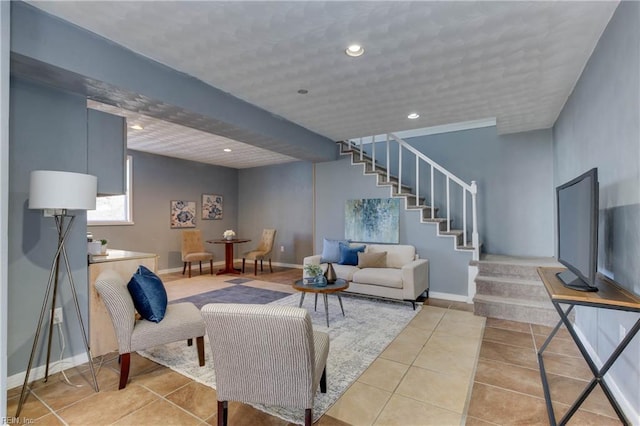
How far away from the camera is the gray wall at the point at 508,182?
4.74m

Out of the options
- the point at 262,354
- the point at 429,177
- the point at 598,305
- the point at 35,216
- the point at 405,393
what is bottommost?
the point at 405,393

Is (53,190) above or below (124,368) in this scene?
above

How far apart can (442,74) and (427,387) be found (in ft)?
8.84

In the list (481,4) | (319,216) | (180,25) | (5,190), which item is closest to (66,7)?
(180,25)

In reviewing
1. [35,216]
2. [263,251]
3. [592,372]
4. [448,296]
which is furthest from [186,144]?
[592,372]

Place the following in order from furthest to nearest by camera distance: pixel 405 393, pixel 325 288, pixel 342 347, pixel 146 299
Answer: pixel 325 288 → pixel 342 347 → pixel 146 299 → pixel 405 393

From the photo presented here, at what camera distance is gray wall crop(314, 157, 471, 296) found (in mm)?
4555

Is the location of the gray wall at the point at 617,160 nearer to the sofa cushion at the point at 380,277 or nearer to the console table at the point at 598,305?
the console table at the point at 598,305

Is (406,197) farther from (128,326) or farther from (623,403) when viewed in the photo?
(128,326)

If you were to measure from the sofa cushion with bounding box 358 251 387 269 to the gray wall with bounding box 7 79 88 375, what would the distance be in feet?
10.9

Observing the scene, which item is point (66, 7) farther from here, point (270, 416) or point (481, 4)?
point (270, 416)

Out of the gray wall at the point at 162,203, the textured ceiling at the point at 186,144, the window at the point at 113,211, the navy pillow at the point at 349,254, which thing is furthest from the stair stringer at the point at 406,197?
the window at the point at 113,211

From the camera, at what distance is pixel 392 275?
13.6ft

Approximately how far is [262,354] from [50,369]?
209cm
